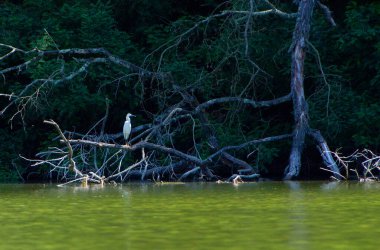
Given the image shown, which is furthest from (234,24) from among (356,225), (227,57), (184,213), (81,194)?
(356,225)

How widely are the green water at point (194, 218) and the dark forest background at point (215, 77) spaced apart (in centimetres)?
450

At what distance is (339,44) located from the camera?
2283 cm

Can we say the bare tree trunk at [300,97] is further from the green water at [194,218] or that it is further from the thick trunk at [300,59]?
the green water at [194,218]

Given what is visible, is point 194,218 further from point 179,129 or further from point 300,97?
point 179,129

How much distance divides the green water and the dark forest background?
450 centimetres

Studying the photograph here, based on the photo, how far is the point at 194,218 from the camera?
11242mm

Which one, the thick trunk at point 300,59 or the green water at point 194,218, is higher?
the thick trunk at point 300,59

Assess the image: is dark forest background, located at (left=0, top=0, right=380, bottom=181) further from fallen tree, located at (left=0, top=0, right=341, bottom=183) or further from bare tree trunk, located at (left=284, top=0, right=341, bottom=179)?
bare tree trunk, located at (left=284, top=0, right=341, bottom=179)

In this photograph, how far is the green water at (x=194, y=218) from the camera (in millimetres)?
8828

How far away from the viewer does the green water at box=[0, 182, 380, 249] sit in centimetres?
883

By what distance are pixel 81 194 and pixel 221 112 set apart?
8.07 m

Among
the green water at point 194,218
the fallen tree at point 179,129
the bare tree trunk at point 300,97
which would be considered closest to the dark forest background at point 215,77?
the fallen tree at point 179,129

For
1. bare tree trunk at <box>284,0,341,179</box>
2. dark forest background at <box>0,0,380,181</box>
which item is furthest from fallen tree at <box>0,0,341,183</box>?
dark forest background at <box>0,0,380,181</box>

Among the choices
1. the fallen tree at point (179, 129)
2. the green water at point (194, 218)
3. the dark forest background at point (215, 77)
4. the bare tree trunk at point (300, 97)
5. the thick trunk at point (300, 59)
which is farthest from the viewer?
the dark forest background at point (215, 77)
